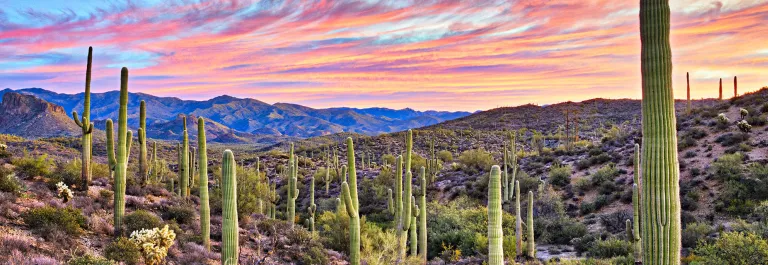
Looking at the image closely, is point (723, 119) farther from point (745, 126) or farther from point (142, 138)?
point (142, 138)

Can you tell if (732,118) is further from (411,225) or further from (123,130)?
(123,130)

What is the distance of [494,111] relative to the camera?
10031 cm

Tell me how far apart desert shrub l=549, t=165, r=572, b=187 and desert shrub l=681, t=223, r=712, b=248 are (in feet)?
33.7

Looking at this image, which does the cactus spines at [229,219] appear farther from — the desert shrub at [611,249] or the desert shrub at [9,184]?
the desert shrub at [611,249]

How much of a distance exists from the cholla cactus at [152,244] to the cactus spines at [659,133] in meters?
9.35

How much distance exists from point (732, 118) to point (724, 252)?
935 inches

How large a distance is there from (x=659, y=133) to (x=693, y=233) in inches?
508

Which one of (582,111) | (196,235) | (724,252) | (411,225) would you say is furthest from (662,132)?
(582,111)

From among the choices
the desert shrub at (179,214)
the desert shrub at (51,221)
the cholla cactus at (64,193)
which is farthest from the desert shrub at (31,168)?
the desert shrub at (51,221)

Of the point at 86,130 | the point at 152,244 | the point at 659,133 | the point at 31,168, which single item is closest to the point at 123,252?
the point at 152,244

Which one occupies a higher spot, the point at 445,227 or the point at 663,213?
the point at 663,213

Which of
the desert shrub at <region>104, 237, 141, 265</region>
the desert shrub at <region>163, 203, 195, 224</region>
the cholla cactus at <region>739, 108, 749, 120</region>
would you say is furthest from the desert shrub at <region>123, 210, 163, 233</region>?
the cholla cactus at <region>739, 108, 749, 120</region>

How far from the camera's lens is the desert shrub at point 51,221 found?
33.1 feet

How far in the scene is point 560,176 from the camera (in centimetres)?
2700
